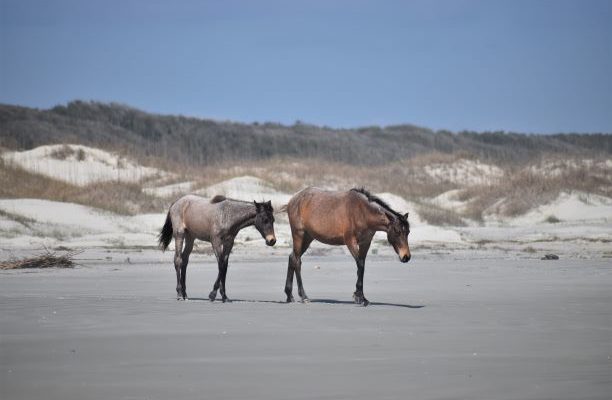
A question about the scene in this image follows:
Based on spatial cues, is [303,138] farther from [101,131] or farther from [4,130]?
[4,130]

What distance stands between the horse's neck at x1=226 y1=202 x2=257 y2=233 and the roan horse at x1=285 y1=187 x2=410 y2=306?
589 mm

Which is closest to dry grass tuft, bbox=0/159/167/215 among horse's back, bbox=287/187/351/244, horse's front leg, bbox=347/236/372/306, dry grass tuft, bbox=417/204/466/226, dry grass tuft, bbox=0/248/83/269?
dry grass tuft, bbox=417/204/466/226

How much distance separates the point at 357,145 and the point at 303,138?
5.09 m

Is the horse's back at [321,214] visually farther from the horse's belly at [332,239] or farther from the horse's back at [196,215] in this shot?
the horse's back at [196,215]

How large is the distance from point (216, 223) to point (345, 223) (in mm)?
1950

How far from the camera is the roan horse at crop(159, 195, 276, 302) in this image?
15453 mm

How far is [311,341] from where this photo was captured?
9992 millimetres

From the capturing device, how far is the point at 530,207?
47.8 meters

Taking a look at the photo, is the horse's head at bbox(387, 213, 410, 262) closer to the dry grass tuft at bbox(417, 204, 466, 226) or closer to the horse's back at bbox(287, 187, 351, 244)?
the horse's back at bbox(287, 187, 351, 244)

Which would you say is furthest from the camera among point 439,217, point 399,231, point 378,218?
point 439,217

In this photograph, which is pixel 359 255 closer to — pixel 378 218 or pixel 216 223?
pixel 378 218

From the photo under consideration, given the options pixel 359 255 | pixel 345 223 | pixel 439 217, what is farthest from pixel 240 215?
pixel 439 217

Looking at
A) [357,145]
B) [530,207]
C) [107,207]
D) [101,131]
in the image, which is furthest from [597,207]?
[357,145]

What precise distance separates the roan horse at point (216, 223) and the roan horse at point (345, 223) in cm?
45
